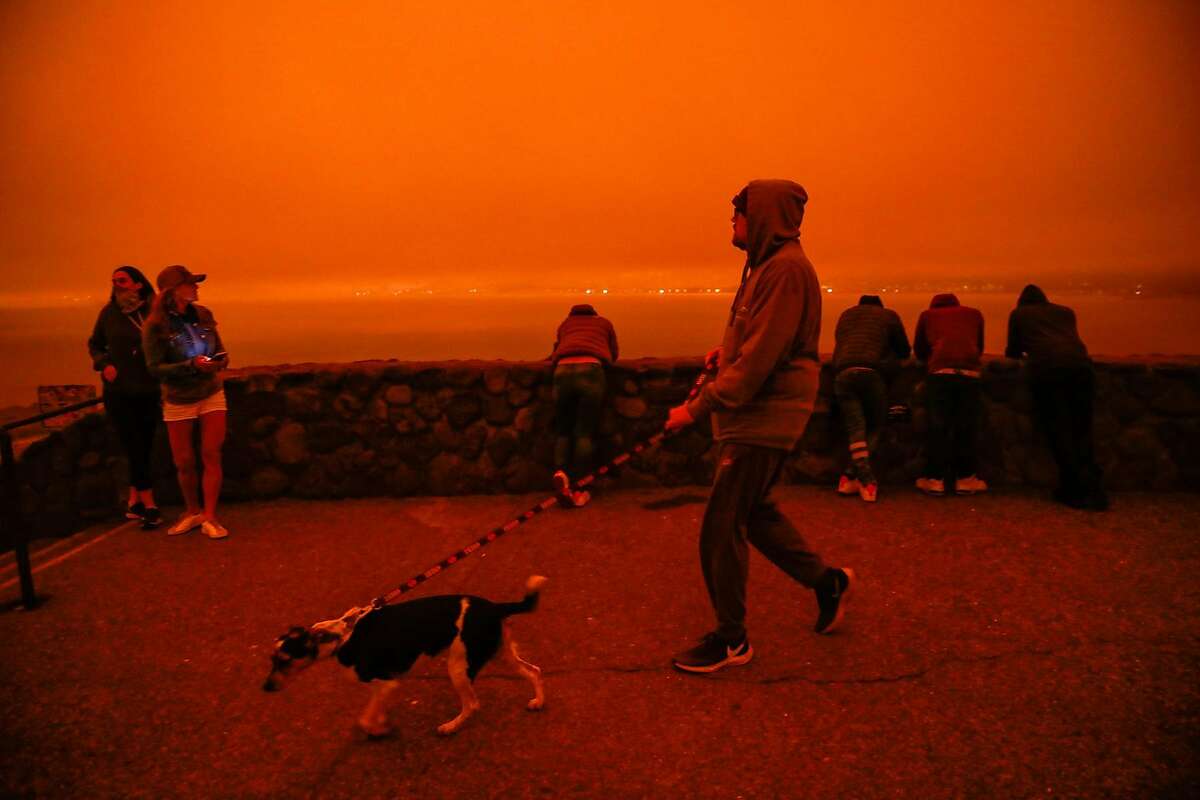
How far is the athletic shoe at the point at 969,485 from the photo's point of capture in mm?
5766

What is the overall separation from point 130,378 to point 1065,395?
6595mm

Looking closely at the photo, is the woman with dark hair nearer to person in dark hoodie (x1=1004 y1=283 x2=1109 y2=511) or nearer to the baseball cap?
the baseball cap

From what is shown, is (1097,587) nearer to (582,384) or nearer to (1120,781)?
(1120,781)

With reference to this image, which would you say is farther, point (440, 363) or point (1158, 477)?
point (440, 363)

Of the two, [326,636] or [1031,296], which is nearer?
[326,636]

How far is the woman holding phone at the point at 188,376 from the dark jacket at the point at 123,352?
1.17 feet

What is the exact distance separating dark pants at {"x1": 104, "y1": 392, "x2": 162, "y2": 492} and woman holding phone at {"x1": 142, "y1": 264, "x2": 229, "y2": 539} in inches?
15.5

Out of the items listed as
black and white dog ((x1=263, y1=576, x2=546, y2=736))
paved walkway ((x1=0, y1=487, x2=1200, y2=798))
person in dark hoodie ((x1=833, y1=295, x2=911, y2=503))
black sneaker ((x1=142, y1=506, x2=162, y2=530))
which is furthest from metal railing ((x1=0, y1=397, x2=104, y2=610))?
person in dark hoodie ((x1=833, y1=295, x2=911, y2=503))

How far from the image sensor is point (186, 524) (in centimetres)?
540

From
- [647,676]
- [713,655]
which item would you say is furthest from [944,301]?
[647,676]

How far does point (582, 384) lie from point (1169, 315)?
10322 centimetres

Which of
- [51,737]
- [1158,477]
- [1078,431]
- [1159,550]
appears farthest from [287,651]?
[1158,477]

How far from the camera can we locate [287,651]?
2650 millimetres

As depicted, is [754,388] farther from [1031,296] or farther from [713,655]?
[1031,296]
